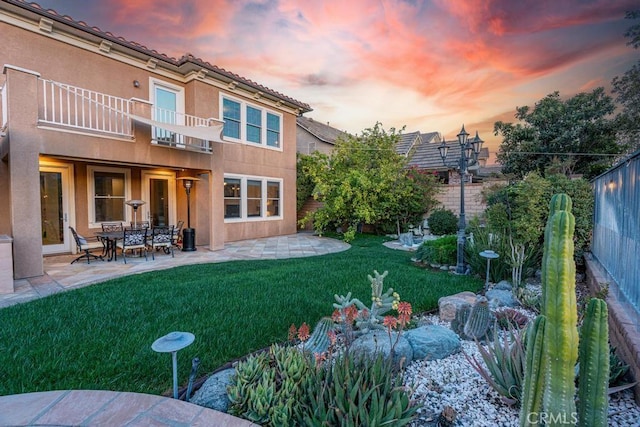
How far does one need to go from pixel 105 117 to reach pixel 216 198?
3740 mm

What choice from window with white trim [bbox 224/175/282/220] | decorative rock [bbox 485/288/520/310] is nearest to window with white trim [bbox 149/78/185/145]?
window with white trim [bbox 224/175/282/220]

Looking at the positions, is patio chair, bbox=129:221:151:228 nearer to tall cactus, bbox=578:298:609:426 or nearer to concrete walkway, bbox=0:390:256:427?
concrete walkway, bbox=0:390:256:427

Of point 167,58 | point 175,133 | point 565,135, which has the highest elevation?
point 167,58

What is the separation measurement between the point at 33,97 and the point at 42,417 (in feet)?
23.9

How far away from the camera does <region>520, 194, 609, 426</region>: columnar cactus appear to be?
4.83 feet

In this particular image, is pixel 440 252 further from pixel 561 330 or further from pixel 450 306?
pixel 561 330

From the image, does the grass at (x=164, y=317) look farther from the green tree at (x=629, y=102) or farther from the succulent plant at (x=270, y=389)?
the green tree at (x=629, y=102)

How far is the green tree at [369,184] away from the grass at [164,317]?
20.0 feet

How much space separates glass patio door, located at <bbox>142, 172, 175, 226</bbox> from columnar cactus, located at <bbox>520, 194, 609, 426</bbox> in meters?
11.8

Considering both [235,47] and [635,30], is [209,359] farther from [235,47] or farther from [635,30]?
[635,30]

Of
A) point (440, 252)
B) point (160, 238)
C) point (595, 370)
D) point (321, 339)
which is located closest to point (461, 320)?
point (321, 339)

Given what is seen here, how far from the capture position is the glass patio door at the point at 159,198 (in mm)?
10953

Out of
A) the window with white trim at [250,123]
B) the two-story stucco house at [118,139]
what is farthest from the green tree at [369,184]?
the window with white trim at [250,123]

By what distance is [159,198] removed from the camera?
11.3m
